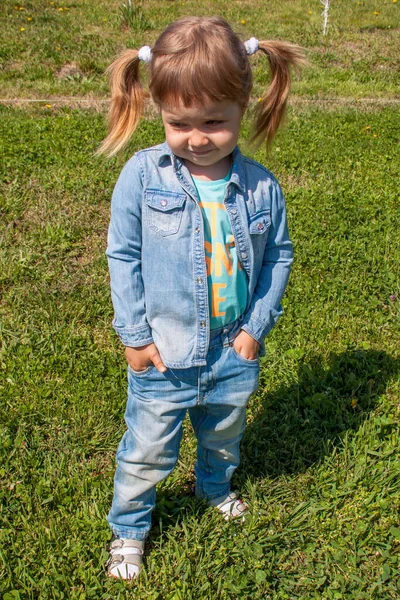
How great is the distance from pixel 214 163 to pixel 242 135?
425 cm

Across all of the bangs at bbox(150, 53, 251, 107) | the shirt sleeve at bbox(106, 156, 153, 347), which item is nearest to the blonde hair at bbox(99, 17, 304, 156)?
the bangs at bbox(150, 53, 251, 107)

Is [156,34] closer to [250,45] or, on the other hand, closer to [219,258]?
[250,45]

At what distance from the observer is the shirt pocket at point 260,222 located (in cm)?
213

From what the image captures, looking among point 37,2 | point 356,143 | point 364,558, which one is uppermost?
point 37,2

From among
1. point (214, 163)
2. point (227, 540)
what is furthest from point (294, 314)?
point (214, 163)

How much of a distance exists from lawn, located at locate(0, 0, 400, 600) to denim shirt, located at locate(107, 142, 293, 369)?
0.29 metres

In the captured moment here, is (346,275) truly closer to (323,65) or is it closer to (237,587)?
(237,587)

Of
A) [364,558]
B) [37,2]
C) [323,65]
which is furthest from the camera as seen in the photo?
[37,2]

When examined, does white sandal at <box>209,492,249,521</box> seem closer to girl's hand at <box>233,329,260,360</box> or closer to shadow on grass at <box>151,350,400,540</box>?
shadow on grass at <box>151,350,400,540</box>

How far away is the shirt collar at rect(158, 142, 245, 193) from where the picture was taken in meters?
2.05

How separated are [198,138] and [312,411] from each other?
1.78 m

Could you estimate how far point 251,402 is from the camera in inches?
133

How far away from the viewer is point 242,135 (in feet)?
20.3

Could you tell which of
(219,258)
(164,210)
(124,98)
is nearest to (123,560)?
(219,258)
